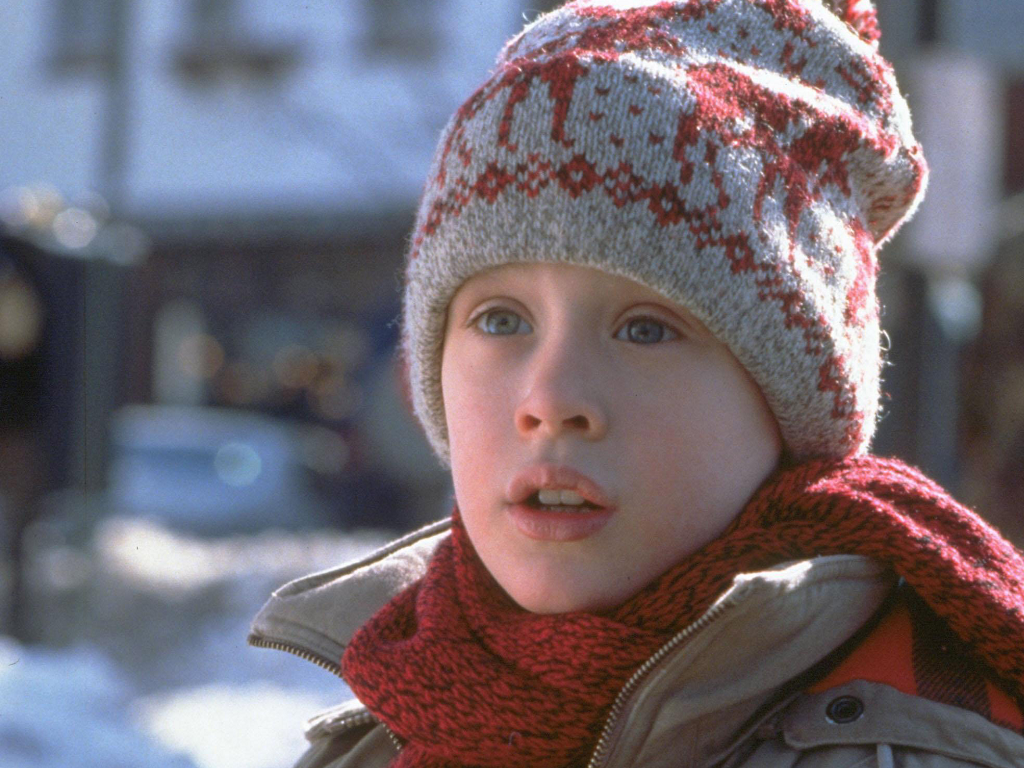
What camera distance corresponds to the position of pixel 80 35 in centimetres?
1585

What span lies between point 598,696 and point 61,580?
457cm

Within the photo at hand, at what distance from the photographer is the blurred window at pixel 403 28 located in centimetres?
1420

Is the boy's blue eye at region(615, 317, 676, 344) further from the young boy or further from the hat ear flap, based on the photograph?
the hat ear flap

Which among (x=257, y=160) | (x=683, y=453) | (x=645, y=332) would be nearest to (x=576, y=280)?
(x=645, y=332)

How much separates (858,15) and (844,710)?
0.90 m

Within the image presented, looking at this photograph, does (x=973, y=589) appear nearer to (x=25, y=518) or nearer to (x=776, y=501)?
(x=776, y=501)

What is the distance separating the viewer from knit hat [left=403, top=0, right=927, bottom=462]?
143cm

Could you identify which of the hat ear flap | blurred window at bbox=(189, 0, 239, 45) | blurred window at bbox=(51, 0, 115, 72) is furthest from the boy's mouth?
blurred window at bbox=(51, 0, 115, 72)

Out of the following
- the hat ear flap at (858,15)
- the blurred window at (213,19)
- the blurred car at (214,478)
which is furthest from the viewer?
the blurred window at (213,19)

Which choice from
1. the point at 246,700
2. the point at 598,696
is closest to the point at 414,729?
the point at 598,696

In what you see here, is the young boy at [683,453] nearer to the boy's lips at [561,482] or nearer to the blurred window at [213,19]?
the boy's lips at [561,482]

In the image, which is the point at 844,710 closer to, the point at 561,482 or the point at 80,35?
the point at 561,482

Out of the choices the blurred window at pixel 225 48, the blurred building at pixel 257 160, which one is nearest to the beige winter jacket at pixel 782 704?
the blurred building at pixel 257 160

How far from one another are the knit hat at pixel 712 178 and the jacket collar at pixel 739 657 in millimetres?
217
